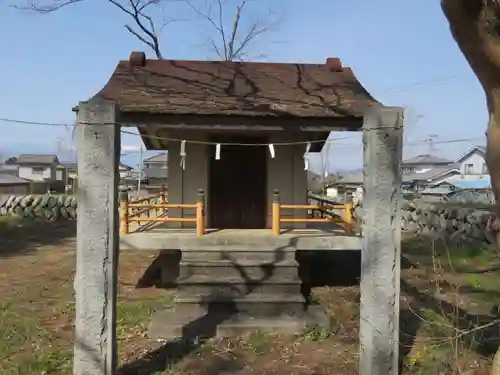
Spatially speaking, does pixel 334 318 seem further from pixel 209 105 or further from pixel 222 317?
pixel 209 105

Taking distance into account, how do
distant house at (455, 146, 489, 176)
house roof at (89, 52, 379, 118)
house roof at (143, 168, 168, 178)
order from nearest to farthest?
1. house roof at (89, 52, 379, 118)
2. house roof at (143, 168, 168, 178)
3. distant house at (455, 146, 489, 176)

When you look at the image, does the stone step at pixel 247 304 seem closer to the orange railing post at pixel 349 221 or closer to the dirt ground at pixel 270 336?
the dirt ground at pixel 270 336

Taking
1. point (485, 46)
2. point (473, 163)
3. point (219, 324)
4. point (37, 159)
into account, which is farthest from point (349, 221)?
point (37, 159)

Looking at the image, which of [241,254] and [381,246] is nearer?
[381,246]

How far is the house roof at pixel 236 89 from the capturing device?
7.12 m

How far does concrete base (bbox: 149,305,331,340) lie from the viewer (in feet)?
26.6

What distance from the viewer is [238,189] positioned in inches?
492

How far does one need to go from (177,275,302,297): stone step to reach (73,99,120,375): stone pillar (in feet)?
10.9

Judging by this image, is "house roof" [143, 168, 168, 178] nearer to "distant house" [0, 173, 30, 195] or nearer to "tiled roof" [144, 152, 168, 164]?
"tiled roof" [144, 152, 168, 164]

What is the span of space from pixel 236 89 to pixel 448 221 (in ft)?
41.7

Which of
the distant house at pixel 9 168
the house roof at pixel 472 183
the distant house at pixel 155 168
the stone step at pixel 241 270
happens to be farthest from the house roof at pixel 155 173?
the stone step at pixel 241 270

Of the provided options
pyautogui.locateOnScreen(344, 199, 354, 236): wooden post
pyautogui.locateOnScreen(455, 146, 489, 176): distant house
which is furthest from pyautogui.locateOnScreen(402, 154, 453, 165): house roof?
pyautogui.locateOnScreen(344, 199, 354, 236): wooden post

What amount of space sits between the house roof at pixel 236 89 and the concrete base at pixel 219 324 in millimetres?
3569

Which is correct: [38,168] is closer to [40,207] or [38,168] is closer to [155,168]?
[155,168]
